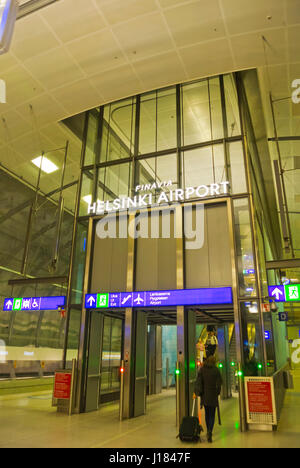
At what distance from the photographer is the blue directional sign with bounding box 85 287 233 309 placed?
813 centimetres

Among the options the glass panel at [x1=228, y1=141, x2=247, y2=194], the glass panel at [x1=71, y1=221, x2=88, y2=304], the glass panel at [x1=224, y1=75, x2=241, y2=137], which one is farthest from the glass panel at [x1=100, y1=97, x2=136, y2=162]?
the glass panel at [x1=228, y1=141, x2=247, y2=194]

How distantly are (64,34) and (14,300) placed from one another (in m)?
7.88

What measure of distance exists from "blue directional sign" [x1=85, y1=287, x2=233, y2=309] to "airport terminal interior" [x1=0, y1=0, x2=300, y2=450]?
4cm

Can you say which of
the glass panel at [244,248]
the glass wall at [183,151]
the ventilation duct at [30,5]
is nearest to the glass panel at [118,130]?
the glass wall at [183,151]

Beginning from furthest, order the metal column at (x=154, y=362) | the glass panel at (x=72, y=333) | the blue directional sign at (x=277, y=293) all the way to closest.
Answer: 1. the metal column at (x=154, y=362)
2. the glass panel at (x=72, y=333)
3. the blue directional sign at (x=277, y=293)

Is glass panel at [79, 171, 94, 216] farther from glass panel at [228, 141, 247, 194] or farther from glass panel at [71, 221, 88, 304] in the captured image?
glass panel at [228, 141, 247, 194]

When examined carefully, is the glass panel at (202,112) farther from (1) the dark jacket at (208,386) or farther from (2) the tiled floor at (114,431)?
(2) the tiled floor at (114,431)

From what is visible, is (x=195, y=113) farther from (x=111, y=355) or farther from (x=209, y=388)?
(x=111, y=355)

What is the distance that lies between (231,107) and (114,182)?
4.37m

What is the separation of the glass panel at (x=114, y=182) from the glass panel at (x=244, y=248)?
3.63 metres

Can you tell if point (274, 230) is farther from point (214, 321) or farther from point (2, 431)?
point (2, 431)

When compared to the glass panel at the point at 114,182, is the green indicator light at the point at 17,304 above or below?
below

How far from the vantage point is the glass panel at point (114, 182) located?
35.5 ft
